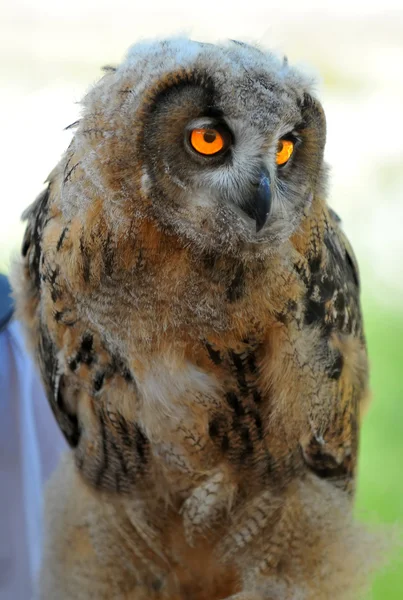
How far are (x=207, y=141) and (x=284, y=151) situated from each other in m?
0.10

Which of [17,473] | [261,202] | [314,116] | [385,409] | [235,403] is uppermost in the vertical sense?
[385,409]

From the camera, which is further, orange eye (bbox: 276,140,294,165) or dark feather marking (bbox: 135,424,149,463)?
dark feather marking (bbox: 135,424,149,463)

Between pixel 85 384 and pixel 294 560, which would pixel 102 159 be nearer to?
pixel 85 384

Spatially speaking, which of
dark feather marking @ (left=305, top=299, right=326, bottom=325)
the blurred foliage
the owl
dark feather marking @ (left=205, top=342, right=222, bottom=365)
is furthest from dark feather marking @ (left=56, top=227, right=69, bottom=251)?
the blurred foliage

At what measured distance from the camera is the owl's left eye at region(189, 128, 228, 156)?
2.39ft

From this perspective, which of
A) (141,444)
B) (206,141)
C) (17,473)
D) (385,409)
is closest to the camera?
(206,141)

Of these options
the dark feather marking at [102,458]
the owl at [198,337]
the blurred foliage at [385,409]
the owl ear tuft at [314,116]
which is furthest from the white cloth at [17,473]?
the blurred foliage at [385,409]

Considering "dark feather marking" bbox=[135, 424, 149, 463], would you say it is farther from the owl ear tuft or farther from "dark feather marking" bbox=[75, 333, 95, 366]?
the owl ear tuft

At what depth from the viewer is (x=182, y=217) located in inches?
30.4

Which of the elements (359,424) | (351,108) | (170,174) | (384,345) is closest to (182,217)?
(170,174)

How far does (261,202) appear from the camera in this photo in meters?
0.75

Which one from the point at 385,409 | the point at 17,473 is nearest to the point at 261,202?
the point at 17,473

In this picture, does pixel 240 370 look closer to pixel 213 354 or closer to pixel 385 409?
pixel 213 354

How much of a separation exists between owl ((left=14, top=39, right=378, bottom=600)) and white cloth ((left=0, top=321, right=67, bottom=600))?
130mm
